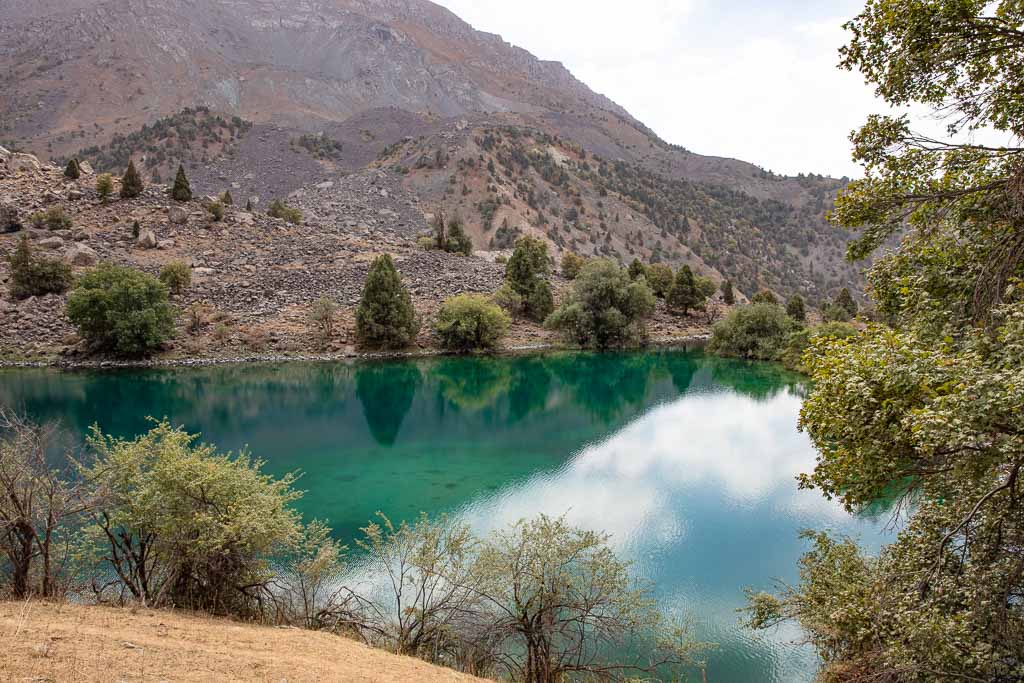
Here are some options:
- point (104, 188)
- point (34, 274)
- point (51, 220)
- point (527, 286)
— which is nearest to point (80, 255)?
point (34, 274)

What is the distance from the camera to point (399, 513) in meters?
17.8

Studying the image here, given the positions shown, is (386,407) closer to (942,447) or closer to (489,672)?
(489,672)

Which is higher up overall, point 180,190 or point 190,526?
point 180,190

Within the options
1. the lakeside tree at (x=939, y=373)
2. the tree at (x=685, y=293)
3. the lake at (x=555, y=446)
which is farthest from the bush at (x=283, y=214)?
the lakeside tree at (x=939, y=373)

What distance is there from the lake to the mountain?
44073 millimetres

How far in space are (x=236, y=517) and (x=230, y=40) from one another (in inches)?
8255

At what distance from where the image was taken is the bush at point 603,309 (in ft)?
169

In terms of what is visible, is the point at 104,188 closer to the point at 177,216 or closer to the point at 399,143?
the point at 177,216

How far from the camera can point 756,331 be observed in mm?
49875

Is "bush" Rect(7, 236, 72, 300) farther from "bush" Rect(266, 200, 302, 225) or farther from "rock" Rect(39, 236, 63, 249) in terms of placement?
"bush" Rect(266, 200, 302, 225)

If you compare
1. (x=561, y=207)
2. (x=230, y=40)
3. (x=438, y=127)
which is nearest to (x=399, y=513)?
(x=561, y=207)

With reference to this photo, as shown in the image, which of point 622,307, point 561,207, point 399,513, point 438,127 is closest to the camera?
point 399,513

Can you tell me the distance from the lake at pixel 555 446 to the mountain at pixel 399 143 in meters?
44.1

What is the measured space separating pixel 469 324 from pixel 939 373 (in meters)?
42.1
